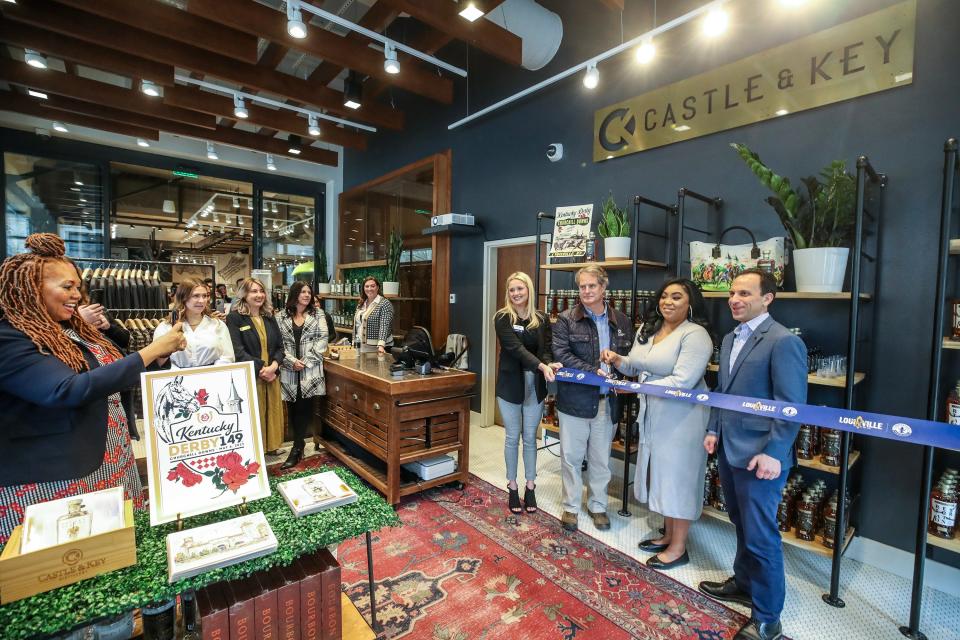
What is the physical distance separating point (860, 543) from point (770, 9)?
3295 mm

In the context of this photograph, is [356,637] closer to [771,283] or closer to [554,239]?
[771,283]

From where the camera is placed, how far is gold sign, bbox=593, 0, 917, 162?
244 centimetres

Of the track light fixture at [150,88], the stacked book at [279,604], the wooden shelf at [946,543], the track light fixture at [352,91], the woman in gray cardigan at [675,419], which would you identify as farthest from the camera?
the track light fixture at [352,91]

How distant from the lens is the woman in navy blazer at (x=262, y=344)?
3465 mm

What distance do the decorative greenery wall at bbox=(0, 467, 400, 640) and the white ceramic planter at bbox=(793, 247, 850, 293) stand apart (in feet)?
7.73

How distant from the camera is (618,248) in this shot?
3.28 m

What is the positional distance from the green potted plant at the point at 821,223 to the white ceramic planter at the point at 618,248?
99 centimetres

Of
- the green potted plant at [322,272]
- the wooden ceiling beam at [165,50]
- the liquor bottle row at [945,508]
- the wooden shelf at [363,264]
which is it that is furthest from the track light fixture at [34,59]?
the liquor bottle row at [945,508]

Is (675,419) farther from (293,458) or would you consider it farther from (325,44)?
(325,44)

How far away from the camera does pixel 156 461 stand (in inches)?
51.3

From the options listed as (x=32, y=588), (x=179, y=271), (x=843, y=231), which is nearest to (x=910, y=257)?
(x=843, y=231)

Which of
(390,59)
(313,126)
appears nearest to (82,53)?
(313,126)

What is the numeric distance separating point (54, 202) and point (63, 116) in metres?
1.21

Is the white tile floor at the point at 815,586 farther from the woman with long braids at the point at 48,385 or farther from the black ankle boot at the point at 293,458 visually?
the woman with long braids at the point at 48,385
